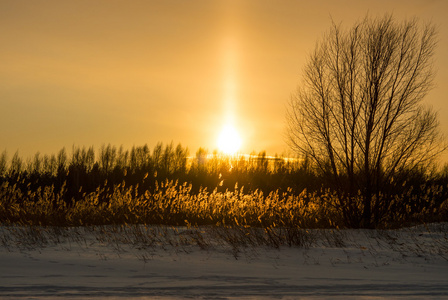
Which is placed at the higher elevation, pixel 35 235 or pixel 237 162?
pixel 237 162

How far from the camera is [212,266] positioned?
6.04 m

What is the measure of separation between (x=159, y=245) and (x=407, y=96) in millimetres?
7348

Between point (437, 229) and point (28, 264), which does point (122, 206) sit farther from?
point (437, 229)

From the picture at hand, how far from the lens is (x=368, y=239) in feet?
28.7

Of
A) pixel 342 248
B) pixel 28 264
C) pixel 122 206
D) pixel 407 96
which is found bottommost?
pixel 28 264

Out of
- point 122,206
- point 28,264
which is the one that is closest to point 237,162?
point 122,206

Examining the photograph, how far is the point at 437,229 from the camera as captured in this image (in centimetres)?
1118

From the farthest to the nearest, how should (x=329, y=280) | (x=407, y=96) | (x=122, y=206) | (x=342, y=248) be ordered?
(x=122, y=206) < (x=407, y=96) < (x=342, y=248) < (x=329, y=280)

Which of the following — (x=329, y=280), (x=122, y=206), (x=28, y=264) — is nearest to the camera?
(x=329, y=280)

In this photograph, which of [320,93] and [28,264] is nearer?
[28,264]

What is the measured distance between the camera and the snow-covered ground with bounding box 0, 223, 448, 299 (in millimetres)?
4391

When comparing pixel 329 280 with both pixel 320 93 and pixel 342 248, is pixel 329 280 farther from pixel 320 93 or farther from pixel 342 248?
pixel 320 93

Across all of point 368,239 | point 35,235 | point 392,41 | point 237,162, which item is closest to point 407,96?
point 392,41

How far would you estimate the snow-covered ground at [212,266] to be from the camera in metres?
4.39
